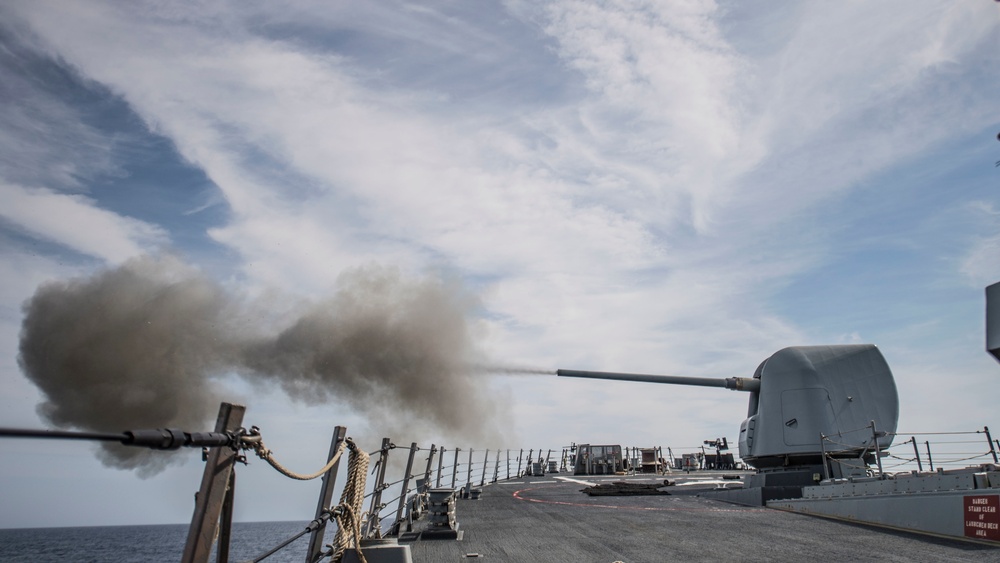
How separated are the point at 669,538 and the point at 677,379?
397 inches

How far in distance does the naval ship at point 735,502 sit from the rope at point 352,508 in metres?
0.01

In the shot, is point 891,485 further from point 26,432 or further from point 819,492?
point 26,432

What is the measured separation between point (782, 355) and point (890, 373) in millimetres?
2024

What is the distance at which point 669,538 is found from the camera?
28.1ft

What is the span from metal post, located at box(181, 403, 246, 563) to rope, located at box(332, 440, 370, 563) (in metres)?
1.56

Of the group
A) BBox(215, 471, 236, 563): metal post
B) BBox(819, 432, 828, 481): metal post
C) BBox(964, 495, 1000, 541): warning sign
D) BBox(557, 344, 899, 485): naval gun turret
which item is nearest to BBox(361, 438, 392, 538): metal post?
BBox(215, 471, 236, 563): metal post

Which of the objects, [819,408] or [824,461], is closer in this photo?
[824,461]

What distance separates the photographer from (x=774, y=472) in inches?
537

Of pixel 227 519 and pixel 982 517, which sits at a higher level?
pixel 982 517

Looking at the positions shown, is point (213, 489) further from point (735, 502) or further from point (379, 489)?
point (735, 502)

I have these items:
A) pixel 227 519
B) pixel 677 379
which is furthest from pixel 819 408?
pixel 227 519

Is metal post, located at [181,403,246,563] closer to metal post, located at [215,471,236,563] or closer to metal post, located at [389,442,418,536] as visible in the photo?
metal post, located at [215,471,236,563]

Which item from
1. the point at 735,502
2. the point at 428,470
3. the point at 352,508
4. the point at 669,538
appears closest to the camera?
the point at 352,508

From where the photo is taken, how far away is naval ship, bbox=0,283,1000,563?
4.59 metres
